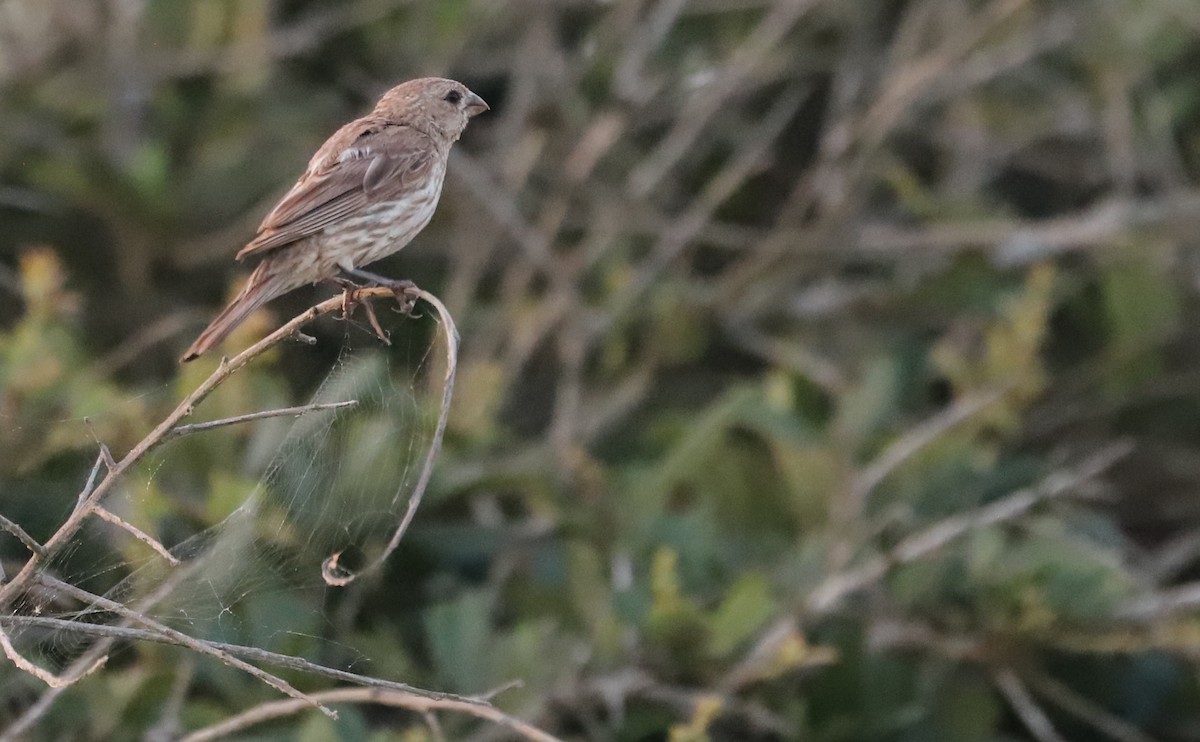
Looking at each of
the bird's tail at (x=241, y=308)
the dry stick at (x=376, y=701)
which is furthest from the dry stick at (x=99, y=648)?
the bird's tail at (x=241, y=308)

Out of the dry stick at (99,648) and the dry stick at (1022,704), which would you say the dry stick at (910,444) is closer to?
the dry stick at (1022,704)

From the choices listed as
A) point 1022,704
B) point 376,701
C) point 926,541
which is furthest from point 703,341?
point 376,701

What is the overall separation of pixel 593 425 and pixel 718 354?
1.08 metres

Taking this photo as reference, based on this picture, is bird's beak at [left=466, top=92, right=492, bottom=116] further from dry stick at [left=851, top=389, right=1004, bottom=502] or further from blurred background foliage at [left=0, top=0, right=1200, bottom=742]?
dry stick at [left=851, top=389, right=1004, bottom=502]

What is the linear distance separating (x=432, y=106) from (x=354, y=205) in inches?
15.2

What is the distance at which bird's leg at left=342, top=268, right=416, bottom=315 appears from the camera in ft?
8.61

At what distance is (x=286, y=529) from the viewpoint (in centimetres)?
278

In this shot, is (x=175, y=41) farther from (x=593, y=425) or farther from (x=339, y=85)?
(x=593, y=425)

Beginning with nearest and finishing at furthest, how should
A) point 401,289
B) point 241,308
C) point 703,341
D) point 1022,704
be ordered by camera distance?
point 401,289 < point 241,308 < point 1022,704 < point 703,341

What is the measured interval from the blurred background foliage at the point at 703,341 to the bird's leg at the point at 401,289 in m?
0.79

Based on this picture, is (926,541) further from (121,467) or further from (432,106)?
A: (121,467)

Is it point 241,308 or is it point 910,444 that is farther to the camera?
point 910,444

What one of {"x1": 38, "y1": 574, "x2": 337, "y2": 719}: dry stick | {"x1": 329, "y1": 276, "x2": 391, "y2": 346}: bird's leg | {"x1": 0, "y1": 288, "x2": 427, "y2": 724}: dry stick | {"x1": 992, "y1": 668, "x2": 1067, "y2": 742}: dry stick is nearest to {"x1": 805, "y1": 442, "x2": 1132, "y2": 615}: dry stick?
{"x1": 992, "y1": 668, "x2": 1067, "y2": 742}: dry stick

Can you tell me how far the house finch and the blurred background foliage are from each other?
2.32 ft
